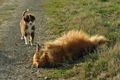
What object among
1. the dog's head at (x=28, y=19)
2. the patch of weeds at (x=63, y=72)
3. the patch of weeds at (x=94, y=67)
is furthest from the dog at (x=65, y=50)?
the dog's head at (x=28, y=19)

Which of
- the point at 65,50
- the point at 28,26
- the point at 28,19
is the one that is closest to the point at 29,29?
the point at 28,26

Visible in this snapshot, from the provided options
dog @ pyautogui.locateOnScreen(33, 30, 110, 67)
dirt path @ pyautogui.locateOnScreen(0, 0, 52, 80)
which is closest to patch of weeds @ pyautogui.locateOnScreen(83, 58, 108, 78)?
dog @ pyautogui.locateOnScreen(33, 30, 110, 67)

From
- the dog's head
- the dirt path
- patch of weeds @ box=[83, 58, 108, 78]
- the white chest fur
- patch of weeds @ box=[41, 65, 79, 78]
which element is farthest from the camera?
the white chest fur

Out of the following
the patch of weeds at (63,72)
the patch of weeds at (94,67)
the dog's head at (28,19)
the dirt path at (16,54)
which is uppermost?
the dog's head at (28,19)

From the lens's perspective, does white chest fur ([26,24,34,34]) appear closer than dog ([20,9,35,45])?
No

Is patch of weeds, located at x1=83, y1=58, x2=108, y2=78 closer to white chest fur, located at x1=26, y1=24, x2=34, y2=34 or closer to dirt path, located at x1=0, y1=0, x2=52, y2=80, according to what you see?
dirt path, located at x1=0, y1=0, x2=52, y2=80

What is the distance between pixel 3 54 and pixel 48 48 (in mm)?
1775

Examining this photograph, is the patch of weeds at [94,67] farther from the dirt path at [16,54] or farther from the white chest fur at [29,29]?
the white chest fur at [29,29]

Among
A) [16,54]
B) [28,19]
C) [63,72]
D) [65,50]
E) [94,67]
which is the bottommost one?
[16,54]

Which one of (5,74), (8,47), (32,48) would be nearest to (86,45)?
(5,74)

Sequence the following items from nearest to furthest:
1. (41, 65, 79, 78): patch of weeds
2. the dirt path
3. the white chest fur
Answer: (41, 65, 79, 78): patch of weeds, the dirt path, the white chest fur

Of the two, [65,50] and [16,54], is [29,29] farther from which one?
[65,50]

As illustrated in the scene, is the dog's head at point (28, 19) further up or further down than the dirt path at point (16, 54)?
further up

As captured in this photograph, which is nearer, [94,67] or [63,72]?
[94,67]
